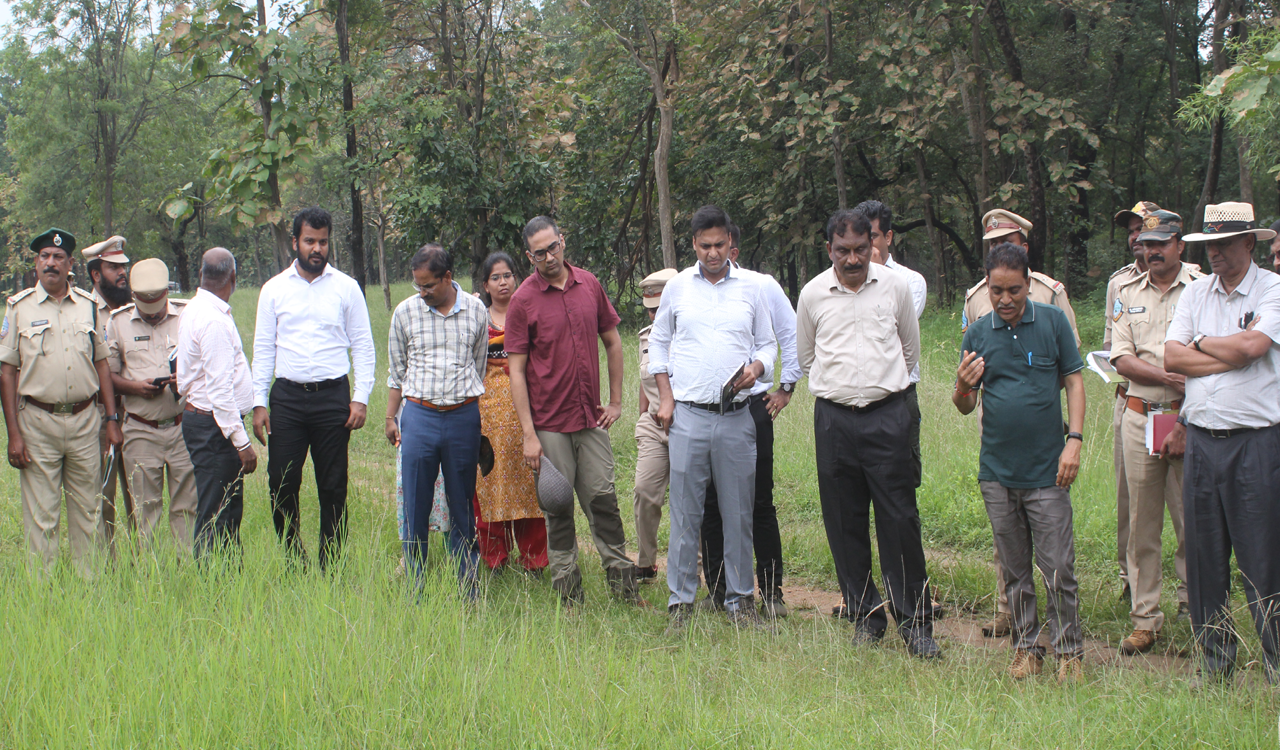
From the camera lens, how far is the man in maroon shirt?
5.35m

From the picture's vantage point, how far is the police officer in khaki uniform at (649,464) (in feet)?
19.2

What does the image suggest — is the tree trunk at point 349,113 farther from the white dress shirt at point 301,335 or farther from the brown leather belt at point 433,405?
the brown leather belt at point 433,405

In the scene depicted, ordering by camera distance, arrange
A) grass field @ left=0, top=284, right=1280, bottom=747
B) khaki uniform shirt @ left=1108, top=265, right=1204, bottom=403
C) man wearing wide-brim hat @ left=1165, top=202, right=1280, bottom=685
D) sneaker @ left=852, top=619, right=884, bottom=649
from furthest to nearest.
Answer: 1. khaki uniform shirt @ left=1108, top=265, right=1204, bottom=403
2. sneaker @ left=852, top=619, right=884, bottom=649
3. man wearing wide-brim hat @ left=1165, top=202, right=1280, bottom=685
4. grass field @ left=0, top=284, right=1280, bottom=747

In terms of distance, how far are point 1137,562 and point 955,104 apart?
13412 millimetres

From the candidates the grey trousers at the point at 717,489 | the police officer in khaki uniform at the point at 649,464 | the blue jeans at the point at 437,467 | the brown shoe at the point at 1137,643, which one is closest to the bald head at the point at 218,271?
the blue jeans at the point at 437,467

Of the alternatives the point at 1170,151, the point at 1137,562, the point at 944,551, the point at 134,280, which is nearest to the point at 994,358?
the point at 1137,562

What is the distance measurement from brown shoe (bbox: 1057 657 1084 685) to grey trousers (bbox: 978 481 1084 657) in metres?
0.06

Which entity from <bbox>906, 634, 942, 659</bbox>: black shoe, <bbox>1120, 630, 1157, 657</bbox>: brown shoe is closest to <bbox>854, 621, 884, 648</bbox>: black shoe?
<bbox>906, 634, 942, 659</bbox>: black shoe

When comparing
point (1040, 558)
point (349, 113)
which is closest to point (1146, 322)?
point (1040, 558)

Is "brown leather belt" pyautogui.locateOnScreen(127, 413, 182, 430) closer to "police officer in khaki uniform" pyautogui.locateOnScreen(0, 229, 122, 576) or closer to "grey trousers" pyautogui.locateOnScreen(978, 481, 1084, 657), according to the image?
"police officer in khaki uniform" pyautogui.locateOnScreen(0, 229, 122, 576)

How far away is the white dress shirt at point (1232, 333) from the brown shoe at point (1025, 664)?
4.11 ft

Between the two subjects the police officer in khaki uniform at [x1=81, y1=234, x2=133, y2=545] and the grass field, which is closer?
the grass field

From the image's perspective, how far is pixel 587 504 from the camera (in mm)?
5574

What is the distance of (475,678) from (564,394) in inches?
82.9
